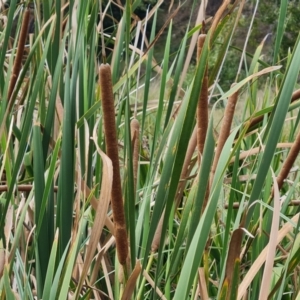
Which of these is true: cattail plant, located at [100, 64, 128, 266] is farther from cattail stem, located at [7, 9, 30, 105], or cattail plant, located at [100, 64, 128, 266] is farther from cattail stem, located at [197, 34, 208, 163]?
cattail stem, located at [7, 9, 30, 105]

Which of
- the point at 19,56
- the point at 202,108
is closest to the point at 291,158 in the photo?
the point at 202,108

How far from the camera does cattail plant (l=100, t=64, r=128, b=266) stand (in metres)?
0.32

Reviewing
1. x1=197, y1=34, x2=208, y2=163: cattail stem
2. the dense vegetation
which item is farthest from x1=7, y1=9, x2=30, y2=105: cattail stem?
x1=197, y1=34, x2=208, y2=163: cattail stem

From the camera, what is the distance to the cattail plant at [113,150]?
32 cm

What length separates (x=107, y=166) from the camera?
0.33m

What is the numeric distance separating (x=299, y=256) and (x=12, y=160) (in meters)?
0.30

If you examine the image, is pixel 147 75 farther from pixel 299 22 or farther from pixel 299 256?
pixel 299 22

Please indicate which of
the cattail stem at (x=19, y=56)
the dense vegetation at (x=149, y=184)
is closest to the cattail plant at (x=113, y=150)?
the dense vegetation at (x=149, y=184)

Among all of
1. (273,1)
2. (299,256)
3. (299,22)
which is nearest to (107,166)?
(299,256)

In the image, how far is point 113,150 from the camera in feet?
1.09

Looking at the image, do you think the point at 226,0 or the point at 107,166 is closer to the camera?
the point at 107,166

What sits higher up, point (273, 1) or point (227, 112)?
point (227, 112)

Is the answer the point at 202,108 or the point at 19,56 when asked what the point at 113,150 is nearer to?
the point at 202,108

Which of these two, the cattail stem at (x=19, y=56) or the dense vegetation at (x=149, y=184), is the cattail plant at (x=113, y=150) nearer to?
the dense vegetation at (x=149, y=184)
